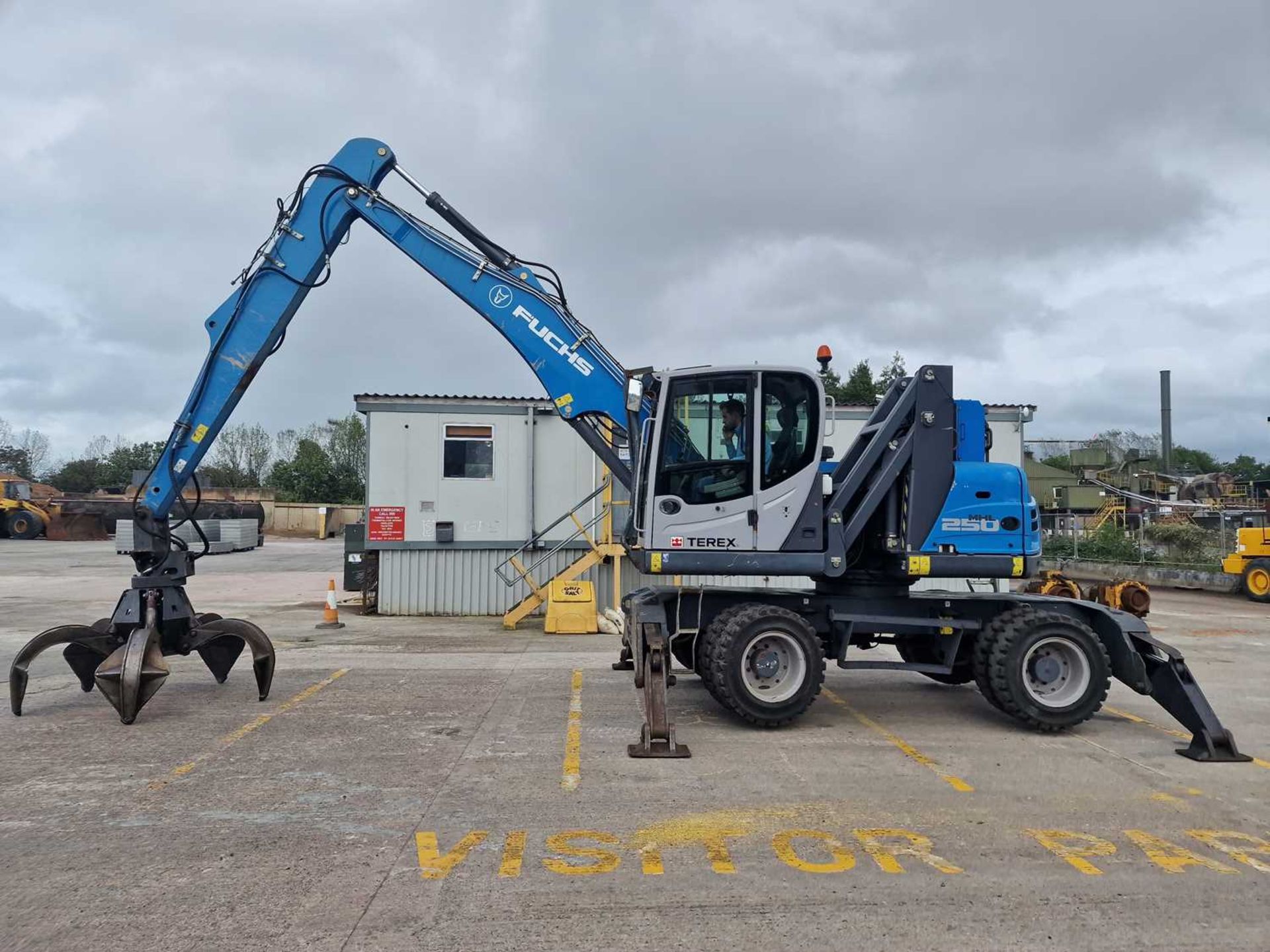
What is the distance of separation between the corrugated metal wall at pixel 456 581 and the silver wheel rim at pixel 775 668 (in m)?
7.76

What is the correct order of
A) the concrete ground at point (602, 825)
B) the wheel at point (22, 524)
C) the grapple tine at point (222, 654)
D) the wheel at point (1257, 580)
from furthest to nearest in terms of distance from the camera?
1. the wheel at point (22, 524)
2. the wheel at point (1257, 580)
3. the grapple tine at point (222, 654)
4. the concrete ground at point (602, 825)

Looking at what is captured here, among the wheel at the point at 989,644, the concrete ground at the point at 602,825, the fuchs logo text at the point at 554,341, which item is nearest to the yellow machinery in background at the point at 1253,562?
the concrete ground at the point at 602,825

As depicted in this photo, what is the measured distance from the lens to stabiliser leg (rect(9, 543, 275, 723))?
288 inches

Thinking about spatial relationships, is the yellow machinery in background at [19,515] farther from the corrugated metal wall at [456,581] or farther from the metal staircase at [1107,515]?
the metal staircase at [1107,515]

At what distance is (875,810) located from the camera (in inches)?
208

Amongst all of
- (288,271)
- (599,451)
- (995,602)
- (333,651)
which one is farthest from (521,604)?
(995,602)

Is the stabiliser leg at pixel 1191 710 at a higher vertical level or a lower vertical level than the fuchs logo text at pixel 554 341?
lower

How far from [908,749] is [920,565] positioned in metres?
1.53

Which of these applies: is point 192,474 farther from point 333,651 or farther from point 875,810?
point 875,810

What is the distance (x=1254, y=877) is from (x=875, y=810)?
6.37 feet

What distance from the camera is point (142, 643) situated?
Result: 24.4ft

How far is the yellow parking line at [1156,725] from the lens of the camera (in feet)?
21.5

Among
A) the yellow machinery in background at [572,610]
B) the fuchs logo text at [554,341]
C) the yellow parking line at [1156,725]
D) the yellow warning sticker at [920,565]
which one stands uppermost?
the fuchs logo text at [554,341]

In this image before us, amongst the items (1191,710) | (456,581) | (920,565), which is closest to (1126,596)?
(1191,710)
